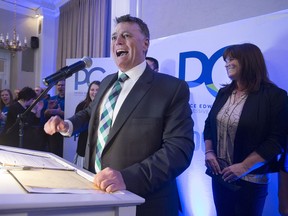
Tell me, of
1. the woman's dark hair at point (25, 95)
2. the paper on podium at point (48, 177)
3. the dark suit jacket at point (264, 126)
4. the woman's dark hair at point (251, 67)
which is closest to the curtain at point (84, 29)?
the woman's dark hair at point (25, 95)

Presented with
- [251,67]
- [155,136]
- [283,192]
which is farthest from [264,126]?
[155,136]

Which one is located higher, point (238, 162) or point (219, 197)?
point (238, 162)

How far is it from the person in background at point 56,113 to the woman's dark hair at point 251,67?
10.4 ft

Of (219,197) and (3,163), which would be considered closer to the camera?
(3,163)

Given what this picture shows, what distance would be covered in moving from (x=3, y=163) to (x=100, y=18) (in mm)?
5067

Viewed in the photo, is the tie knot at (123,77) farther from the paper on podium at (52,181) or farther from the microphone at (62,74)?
the paper on podium at (52,181)

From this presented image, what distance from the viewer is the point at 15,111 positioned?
341 cm

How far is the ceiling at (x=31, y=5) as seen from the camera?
6.94 meters

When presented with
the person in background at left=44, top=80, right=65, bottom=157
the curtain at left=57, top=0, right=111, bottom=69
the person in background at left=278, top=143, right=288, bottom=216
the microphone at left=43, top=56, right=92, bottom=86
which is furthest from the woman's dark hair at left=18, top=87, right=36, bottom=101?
the person in background at left=278, top=143, right=288, bottom=216

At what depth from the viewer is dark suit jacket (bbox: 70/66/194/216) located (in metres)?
0.99

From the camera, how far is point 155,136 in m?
1.08

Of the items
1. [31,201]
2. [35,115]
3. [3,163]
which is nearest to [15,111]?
[35,115]

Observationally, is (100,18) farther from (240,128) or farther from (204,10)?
(240,128)

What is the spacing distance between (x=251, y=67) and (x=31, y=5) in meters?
7.12
